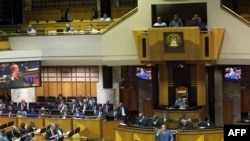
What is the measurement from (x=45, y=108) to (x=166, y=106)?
5.52m

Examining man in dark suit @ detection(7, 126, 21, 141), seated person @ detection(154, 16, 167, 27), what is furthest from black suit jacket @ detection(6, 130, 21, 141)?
seated person @ detection(154, 16, 167, 27)

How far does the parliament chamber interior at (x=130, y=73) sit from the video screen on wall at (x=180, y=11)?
41 mm

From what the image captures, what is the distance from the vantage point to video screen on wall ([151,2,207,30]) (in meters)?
17.1

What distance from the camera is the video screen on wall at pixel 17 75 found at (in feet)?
59.3

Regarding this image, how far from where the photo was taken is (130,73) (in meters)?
22.1

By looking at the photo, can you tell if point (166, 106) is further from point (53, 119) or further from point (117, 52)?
point (53, 119)

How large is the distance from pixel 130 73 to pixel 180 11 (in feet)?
17.3

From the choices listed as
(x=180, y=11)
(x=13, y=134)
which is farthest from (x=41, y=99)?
(x=180, y=11)

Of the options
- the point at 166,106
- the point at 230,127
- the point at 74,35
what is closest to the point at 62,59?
the point at 74,35

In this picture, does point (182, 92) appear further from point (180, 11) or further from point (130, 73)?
point (130, 73)

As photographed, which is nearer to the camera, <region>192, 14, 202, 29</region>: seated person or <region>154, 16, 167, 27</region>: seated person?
<region>192, 14, 202, 29</region>: seated person

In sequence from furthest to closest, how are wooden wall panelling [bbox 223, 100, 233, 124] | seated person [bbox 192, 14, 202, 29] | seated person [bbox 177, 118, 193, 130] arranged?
wooden wall panelling [bbox 223, 100, 233, 124]
seated person [bbox 192, 14, 202, 29]
seated person [bbox 177, 118, 193, 130]

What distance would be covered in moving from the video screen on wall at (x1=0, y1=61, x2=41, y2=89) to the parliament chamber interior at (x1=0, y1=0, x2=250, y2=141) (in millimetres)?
41

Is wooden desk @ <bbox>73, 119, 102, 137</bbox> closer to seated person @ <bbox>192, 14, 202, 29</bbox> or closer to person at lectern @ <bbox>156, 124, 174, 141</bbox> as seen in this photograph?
person at lectern @ <bbox>156, 124, 174, 141</bbox>
